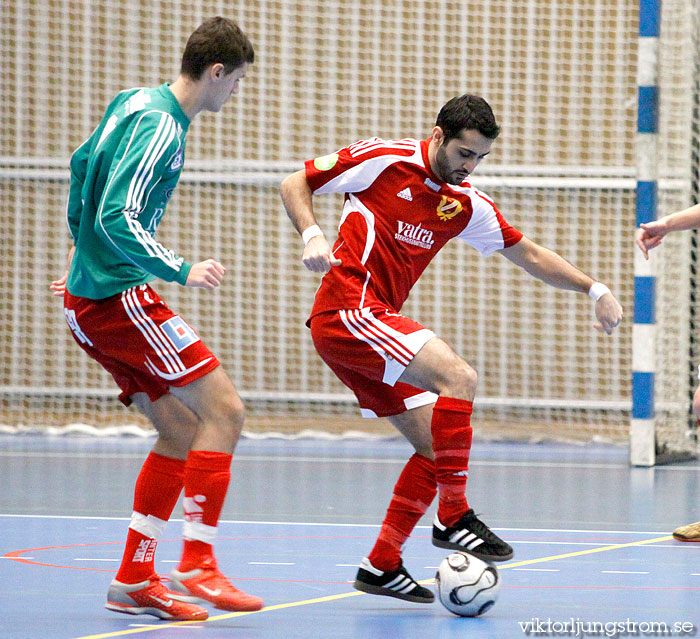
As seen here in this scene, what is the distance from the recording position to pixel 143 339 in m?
3.55

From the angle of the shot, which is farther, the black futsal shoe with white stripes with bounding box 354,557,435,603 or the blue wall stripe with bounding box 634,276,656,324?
the blue wall stripe with bounding box 634,276,656,324

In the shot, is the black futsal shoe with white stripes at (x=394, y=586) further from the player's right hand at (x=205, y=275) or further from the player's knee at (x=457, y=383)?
the player's right hand at (x=205, y=275)

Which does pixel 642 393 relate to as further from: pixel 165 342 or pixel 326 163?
pixel 165 342

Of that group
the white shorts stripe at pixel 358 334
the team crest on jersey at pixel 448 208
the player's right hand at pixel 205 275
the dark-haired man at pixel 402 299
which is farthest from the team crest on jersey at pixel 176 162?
the team crest on jersey at pixel 448 208

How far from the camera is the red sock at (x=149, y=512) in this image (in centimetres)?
364

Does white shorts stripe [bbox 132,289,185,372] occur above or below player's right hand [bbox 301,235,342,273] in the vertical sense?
below

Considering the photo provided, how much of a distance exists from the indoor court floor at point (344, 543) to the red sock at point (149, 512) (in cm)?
14

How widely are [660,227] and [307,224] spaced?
4.61 feet

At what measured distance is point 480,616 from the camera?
367 centimetres

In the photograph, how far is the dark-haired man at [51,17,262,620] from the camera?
3467 mm

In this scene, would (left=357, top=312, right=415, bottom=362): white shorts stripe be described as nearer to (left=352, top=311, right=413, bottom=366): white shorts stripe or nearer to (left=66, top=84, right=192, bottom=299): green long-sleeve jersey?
(left=352, top=311, right=413, bottom=366): white shorts stripe

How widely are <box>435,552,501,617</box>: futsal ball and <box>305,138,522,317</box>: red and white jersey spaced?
2.89ft

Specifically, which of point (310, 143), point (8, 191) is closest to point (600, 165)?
point (310, 143)

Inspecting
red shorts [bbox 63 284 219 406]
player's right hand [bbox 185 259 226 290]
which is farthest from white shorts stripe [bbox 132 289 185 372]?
player's right hand [bbox 185 259 226 290]
